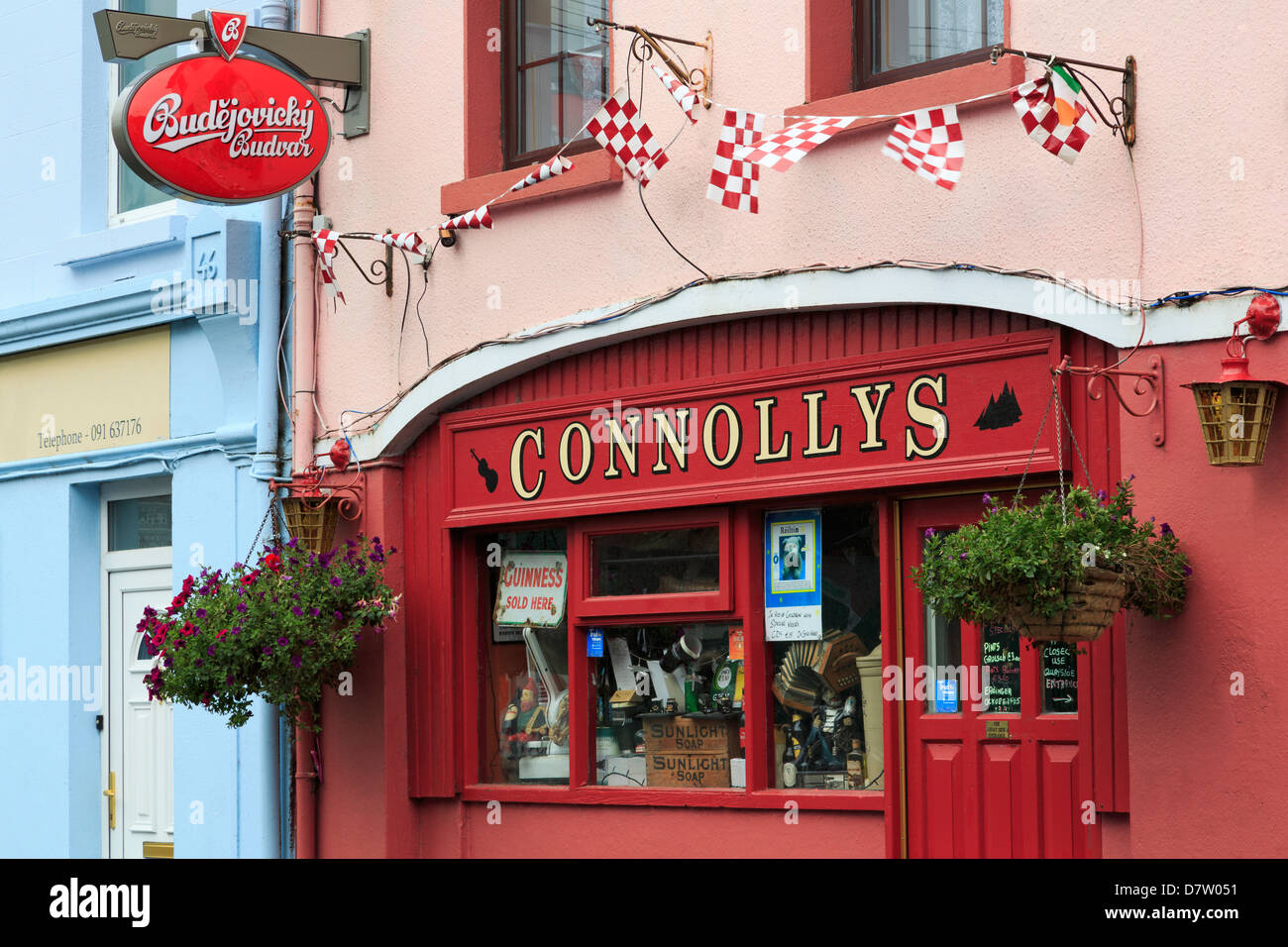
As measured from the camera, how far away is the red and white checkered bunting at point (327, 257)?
9.11m

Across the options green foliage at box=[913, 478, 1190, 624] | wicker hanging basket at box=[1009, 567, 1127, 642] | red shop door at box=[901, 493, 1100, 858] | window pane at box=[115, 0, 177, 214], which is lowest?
red shop door at box=[901, 493, 1100, 858]

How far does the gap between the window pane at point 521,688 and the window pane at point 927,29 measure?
2810 millimetres

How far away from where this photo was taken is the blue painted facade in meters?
9.53

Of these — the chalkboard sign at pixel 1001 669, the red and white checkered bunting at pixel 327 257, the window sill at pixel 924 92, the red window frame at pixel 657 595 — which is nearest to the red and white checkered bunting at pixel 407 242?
the red and white checkered bunting at pixel 327 257

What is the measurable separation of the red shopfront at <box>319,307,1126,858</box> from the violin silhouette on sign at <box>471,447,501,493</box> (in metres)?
0.01

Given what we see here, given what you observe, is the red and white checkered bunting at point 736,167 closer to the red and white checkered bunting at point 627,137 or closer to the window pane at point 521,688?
the red and white checkered bunting at point 627,137

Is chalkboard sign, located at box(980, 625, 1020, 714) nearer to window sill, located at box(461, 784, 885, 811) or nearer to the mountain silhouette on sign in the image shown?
window sill, located at box(461, 784, 885, 811)

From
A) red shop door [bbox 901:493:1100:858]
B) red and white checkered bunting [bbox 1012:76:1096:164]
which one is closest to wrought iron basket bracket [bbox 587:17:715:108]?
red and white checkered bunting [bbox 1012:76:1096:164]

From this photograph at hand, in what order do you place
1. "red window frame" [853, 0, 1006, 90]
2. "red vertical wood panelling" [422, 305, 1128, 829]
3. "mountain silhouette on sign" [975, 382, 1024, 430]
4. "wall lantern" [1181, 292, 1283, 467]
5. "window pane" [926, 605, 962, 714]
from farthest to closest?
1. "red window frame" [853, 0, 1006, 90]
2. "window pane" [926, 605, 962, 714]
3. "mountain silhouette on sign" [975, 382, 1024, 430]
4. "red vertical wood panelling" [422, 305, 1128, 829]
5. "wall lantern" [1181, 292, 1283, 467]

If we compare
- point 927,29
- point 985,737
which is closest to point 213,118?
point 927,29

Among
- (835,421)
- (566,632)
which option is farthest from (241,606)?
(835,421)

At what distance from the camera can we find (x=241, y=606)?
8.31 metres

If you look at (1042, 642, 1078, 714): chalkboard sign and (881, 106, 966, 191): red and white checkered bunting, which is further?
(1042, 642, 1078, 714): chalkboard sign

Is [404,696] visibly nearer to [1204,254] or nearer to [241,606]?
[241,606]
